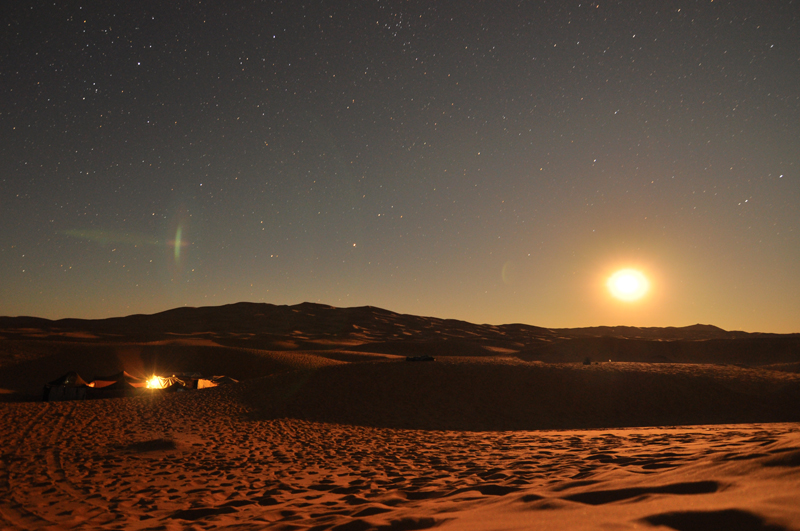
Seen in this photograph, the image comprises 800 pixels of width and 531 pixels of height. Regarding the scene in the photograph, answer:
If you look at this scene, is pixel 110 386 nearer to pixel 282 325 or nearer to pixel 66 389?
pixel 66 389

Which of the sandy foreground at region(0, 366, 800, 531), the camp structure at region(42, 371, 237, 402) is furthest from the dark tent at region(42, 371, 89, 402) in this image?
the sandy foreground at region(0, 366, 800, 531)

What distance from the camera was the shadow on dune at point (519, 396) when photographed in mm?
16141

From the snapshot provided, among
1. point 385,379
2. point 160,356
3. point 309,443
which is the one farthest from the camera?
point 160,356

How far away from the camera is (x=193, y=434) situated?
12133 mm

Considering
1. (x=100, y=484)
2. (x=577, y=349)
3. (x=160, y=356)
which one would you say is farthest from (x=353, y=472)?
(x=577, y=349)

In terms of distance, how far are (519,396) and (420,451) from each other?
460 inches

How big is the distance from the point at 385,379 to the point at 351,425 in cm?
798

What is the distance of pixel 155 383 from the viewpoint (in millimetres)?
23188

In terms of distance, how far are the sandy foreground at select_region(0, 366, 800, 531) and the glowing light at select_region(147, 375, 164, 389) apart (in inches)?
375

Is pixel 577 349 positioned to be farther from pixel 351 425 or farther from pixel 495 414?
pixel 351 425

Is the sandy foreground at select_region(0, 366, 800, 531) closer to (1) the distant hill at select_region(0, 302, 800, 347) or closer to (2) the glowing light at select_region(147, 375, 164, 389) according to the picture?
(2) the glowing light at select_region(147, 375, 164, 389)

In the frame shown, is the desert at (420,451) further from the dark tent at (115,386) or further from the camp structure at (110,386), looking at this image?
the dark tent at (115,386)

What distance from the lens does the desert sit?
360 centimetres

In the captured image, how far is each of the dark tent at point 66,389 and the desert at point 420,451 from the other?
3.88 m
